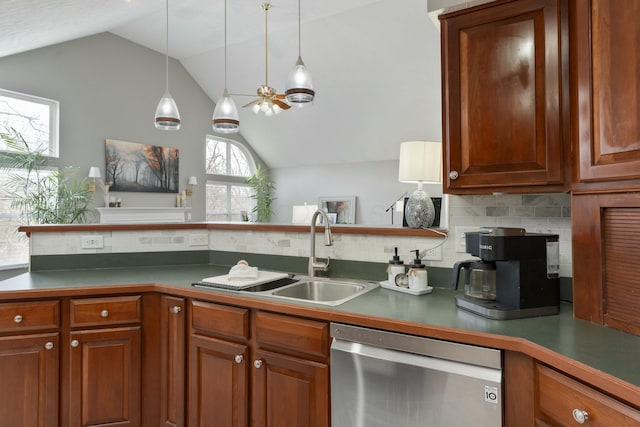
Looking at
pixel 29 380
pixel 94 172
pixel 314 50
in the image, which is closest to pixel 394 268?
pixel 29 380

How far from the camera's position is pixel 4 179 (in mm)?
5059

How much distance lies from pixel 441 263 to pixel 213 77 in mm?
6973

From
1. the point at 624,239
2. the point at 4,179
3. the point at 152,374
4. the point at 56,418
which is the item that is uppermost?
the point at 4,179

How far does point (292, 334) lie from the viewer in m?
1.48

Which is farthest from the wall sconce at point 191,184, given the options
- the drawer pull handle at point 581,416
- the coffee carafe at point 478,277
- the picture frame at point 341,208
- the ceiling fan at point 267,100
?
A: the drawer pull handle at point 581,416

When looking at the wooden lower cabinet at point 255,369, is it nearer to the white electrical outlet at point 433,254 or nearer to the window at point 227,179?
the white electrical outlet at point 433,254

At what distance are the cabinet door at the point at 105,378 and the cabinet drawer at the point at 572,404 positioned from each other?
5.66 ft

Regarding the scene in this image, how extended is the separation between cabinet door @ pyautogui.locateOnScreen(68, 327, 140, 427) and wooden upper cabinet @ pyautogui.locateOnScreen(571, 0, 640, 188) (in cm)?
205

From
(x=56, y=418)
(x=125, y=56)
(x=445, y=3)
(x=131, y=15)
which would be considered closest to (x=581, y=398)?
(x=445, y=3)

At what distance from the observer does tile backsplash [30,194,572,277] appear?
1632 millimetres

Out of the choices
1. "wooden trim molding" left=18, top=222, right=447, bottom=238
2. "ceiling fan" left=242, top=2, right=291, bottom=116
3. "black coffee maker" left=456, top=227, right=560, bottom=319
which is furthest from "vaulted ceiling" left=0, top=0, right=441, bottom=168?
"black coffee maker" left=456, top=227, right=560, bottom=319

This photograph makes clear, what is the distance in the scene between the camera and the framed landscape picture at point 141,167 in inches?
248

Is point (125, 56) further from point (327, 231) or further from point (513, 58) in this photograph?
point (513, 58)

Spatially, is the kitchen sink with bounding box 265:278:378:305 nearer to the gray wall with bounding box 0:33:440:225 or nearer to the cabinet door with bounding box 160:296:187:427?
the cabinet door with bounding box 160:296:187:427
